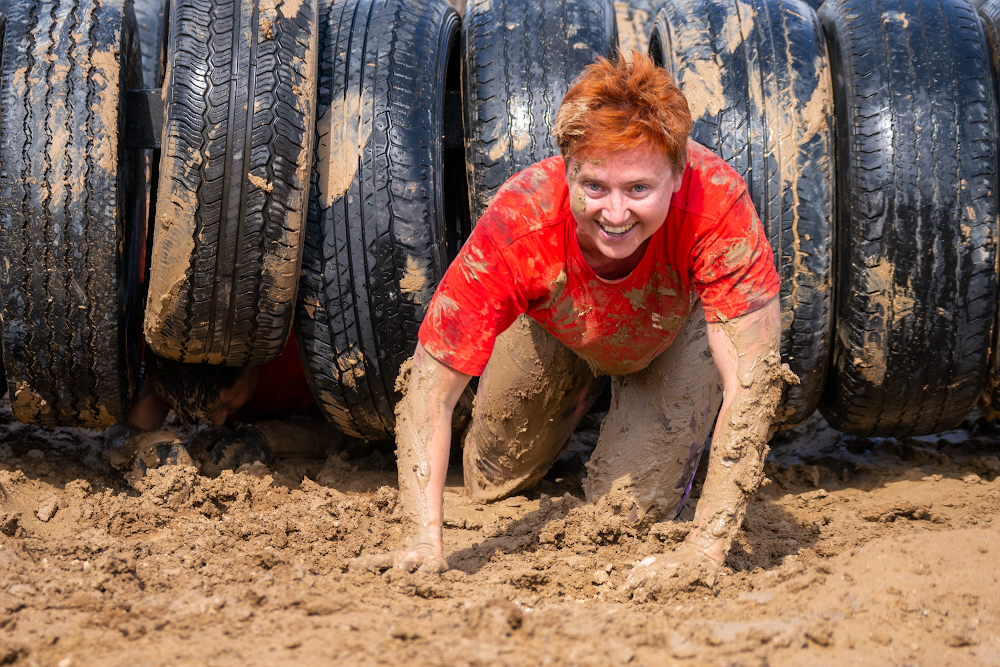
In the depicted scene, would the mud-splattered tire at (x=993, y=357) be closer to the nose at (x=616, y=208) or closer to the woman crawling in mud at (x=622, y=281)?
the woman crawling in mud at (x=622, y=281)

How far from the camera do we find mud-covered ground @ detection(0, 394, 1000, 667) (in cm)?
213

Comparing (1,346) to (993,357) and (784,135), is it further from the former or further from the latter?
(993,357)

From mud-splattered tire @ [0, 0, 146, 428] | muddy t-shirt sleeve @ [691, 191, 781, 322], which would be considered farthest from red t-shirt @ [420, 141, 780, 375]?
mud-splattered tire @ [0, 0, 146, 428]

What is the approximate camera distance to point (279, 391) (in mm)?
4414

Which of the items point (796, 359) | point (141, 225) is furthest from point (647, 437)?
point (141, 225)

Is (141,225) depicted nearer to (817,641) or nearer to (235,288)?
(235,288)

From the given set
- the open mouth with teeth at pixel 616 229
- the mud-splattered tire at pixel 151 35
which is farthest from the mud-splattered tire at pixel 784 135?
the mud-splattered tire at pixel 151 35

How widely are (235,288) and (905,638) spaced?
8.44 feet

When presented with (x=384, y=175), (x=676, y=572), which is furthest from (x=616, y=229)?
(x=384, y=175)

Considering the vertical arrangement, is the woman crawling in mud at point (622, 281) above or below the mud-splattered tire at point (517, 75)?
below

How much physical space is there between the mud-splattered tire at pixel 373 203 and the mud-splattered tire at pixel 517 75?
153 millimetres

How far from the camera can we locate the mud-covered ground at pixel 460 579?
2.13 metres

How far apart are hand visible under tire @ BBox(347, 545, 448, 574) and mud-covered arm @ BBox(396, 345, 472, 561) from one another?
18 mm

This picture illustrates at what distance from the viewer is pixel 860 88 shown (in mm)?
3520
